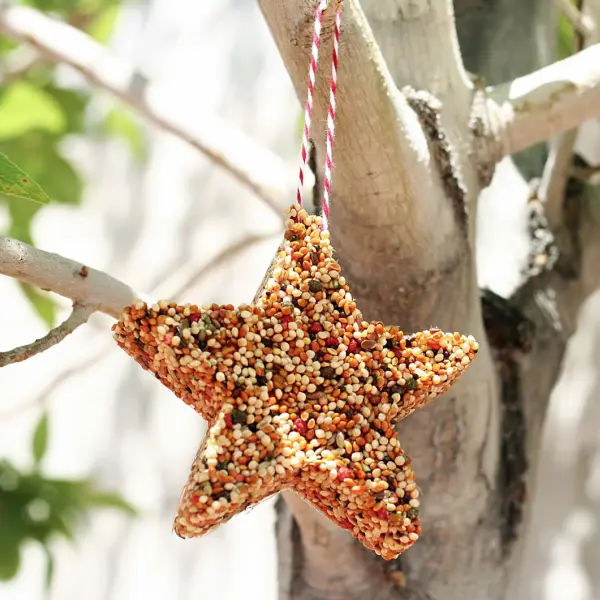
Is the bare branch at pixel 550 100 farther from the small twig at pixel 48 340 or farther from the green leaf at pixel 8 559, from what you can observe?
the green leaf at pixel 8 559

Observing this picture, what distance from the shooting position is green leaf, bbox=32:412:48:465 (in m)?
0.92

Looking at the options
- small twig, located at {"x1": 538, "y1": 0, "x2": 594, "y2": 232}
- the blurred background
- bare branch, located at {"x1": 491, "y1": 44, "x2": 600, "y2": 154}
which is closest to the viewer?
bare branch, located at {"x1": 491, "y1": 44, "x2": 600, "y2": 154}

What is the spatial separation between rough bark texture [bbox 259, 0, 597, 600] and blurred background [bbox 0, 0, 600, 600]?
54 cm

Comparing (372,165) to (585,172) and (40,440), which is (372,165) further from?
(40,440)

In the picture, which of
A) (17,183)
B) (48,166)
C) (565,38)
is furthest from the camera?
(48,166)

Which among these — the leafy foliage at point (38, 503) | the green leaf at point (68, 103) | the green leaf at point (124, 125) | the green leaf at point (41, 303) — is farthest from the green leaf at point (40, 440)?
the green leaf at point (124, 125)

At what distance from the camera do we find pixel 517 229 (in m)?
0.62

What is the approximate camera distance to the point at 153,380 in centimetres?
138

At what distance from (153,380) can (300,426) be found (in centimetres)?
107

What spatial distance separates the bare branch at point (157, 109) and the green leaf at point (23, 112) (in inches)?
5.7

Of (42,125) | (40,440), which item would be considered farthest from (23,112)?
(40,440)

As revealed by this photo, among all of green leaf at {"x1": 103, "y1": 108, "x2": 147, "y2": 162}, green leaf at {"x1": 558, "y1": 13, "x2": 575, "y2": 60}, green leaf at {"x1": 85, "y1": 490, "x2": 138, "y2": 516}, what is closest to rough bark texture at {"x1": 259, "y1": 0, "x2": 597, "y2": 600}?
green leaf at {"x1": 558, "y1": 13, "x2": 575, "y2": 60}

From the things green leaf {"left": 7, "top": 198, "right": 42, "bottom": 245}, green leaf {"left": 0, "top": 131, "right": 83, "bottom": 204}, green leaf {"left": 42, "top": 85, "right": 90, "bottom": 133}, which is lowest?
green leaf {"left": 7, "top": 198, "right": 42, "bottom": 245}

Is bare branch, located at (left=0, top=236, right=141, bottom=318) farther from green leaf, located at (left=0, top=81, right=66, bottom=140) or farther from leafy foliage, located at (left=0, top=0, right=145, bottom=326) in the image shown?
green leaf, located at (left=0, top=81, right=66, bottom=140)
